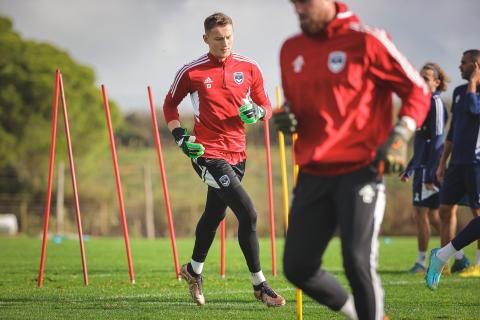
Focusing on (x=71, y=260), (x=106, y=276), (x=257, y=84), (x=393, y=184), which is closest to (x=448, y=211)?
(x=257, y=84)

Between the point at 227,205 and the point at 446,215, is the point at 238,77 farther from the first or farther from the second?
the point at 446,215

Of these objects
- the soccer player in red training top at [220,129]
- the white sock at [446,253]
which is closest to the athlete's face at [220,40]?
the soccer player in red training top at [220,129]

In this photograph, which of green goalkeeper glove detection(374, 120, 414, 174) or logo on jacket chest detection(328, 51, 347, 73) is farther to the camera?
logo on jacket chest detection(328, 51, 347, 73)

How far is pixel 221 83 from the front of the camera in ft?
26.1

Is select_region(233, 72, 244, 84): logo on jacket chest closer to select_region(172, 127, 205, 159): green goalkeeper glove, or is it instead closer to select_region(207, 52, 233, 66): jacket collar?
select_region(207, 52, 233, 66): jacket collar

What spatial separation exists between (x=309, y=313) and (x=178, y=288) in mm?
2606

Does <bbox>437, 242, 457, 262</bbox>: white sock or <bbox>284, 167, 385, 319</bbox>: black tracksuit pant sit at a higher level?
<bbox>284, 167, 385, 319</bbox>: black tracksuit pant

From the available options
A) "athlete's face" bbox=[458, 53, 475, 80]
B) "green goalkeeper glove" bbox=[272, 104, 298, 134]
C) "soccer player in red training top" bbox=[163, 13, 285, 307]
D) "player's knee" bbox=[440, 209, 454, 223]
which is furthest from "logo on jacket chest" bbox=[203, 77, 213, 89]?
"player's knee" bbox=[440, 209, 454, 223]

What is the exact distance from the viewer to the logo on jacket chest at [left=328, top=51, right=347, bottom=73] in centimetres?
489

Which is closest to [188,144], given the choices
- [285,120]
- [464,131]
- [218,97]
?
[218,97]

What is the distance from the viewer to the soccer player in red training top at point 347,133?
15.9 ft

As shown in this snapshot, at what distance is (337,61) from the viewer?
4.90 m

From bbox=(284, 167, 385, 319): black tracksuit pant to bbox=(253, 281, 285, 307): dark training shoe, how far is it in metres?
2.53

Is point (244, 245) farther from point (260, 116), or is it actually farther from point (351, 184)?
point (351, 184)
